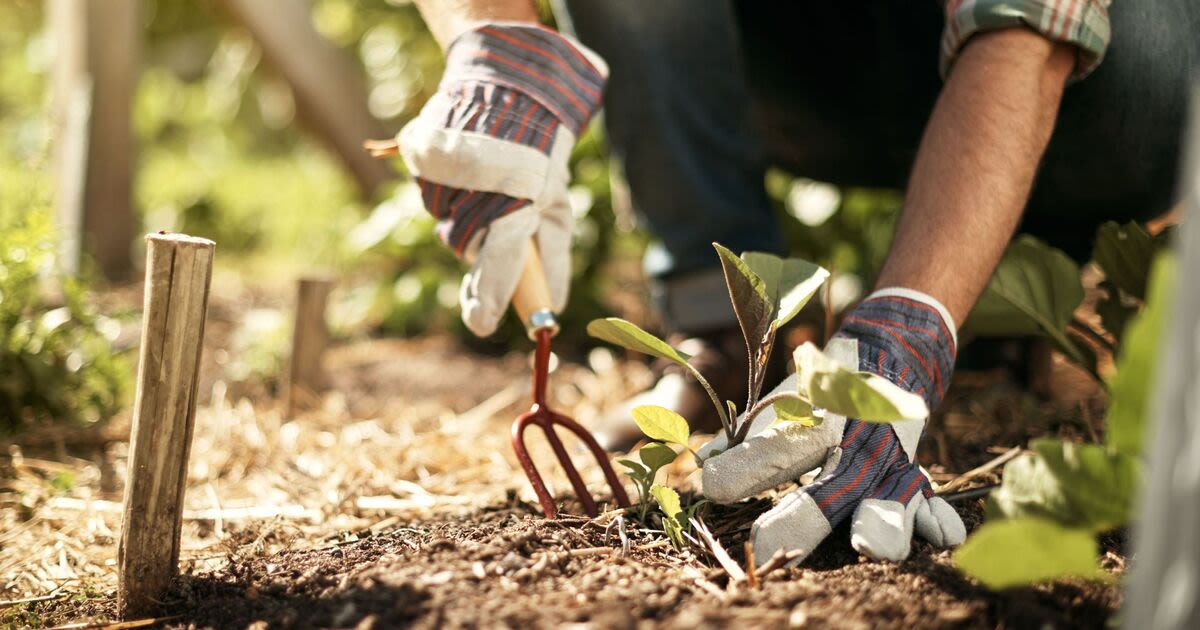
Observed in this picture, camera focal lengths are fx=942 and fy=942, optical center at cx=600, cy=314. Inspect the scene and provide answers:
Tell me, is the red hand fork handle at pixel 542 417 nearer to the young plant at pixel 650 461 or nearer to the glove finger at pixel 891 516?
the young plant at pixel 650 461

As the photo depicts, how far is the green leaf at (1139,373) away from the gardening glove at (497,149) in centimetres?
66

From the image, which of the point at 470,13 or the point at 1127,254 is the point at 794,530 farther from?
the point at 470,13

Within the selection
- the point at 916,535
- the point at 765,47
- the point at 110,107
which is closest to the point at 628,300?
the point at 765,47

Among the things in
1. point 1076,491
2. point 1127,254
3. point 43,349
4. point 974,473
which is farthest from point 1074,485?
point 43,349

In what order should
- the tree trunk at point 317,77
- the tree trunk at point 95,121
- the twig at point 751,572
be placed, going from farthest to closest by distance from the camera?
the tree trunk at point 317,77 < the tree trunk at point 95,121 < the twig at point 751,572

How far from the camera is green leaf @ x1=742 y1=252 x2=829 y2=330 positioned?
95 centimetres

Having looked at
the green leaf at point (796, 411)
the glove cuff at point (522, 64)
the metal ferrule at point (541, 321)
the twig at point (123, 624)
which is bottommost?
the twig at point (123, 624)

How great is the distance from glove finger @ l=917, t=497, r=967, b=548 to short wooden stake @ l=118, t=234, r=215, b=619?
70 centimetres

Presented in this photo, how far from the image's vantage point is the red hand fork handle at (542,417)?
1.04 m

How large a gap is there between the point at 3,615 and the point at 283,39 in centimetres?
206

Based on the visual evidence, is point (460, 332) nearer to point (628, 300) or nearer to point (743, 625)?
point (628, 300)

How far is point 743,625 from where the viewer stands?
28.0 inches

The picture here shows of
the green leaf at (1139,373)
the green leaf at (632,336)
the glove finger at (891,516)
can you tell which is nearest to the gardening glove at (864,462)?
the glove finger at (891,516)

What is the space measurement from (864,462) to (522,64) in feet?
1.96
